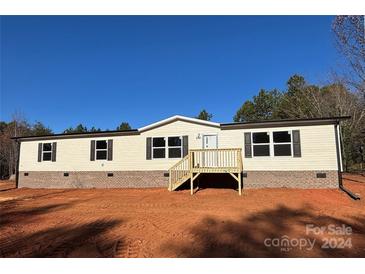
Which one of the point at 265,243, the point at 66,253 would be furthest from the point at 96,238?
the point at 265,243

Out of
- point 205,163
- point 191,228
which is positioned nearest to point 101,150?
point 205,163

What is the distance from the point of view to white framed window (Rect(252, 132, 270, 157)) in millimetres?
12281

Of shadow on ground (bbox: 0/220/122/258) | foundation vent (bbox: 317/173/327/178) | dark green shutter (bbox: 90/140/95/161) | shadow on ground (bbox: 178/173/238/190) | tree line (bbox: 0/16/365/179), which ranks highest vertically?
tree line (bbox: 0/16/365/179)

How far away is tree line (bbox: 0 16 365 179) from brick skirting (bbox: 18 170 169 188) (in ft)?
39.0

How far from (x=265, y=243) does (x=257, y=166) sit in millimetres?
7772

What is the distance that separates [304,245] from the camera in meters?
4.73

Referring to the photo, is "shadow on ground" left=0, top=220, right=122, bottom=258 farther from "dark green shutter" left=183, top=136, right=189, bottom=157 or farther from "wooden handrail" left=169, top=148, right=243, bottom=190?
"dark green shutter" left=183, top=136, right=189, bottom=157

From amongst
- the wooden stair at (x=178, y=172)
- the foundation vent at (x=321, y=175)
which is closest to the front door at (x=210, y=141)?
the wooden stair at (x=178, y=172)

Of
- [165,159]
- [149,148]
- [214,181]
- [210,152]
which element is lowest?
[214,181]

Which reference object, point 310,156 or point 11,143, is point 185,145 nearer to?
point 310,156

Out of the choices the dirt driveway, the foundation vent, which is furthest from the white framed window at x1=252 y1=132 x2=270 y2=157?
the dirt driveway

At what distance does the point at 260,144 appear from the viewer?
12.4 metres

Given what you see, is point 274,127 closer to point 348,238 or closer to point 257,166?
point 257,166

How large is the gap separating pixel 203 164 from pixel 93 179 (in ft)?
24.0
